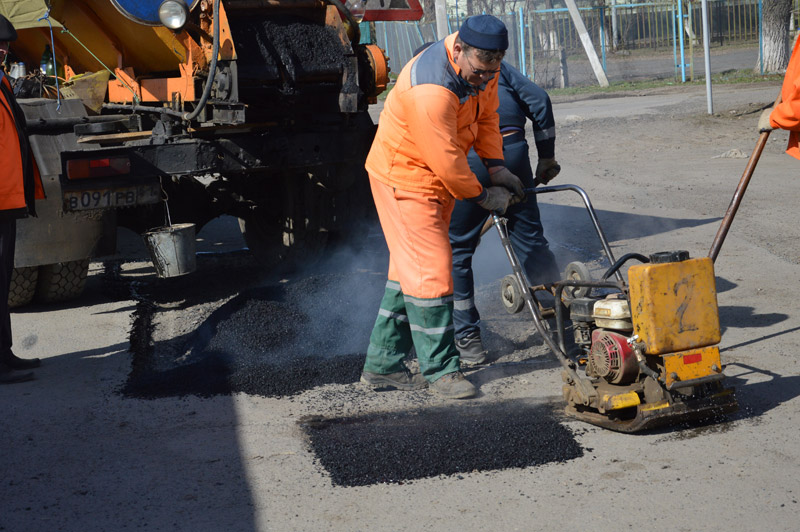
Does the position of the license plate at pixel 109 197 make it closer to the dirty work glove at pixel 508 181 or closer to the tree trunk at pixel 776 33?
the dirty work glove at pixel 508 181

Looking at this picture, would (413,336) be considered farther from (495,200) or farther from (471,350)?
(495,200)

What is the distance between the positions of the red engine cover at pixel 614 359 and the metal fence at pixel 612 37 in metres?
18.1

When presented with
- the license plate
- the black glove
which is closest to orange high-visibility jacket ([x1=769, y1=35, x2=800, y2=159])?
the black glove

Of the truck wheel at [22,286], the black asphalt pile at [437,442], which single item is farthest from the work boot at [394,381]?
the truck wheel at [22,286]

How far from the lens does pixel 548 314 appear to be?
439 cm

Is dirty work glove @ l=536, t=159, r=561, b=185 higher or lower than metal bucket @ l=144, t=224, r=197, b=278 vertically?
higher

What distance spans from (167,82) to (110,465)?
11.3ft

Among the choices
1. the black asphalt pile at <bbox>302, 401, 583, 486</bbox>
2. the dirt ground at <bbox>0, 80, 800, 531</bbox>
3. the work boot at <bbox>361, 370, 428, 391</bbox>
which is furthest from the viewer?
the work boot at <bbox>361, 370, 428, 391</bbox>

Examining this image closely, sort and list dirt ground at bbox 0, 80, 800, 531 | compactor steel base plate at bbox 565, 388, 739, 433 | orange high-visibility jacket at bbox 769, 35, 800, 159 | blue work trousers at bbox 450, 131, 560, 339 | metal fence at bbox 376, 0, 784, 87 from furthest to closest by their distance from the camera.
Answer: metal fence at bbox 376, 0, 784, 87 < blue work trousers at bbox 450, 131, 560, 339 < orange high-visibility jacket at bbox 769, 35, 800, 159 < compactor steel base plate at bbox 565, 388, 739, 433 < dirt ground at bbox 0, 80, 800, 531

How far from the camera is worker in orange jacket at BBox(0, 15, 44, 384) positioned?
472 cm

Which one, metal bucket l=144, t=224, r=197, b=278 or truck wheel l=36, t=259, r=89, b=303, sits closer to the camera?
metal bucket l=144, t=224, r=197, b=278

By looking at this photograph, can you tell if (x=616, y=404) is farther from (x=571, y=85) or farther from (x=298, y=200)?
(x=571, y=85)

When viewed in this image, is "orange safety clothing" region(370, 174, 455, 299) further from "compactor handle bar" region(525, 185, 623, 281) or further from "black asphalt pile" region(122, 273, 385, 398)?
"black asphalt pile" region(122, 273, 385, 398)

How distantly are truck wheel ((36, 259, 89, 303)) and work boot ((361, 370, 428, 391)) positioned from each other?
2648 mm
